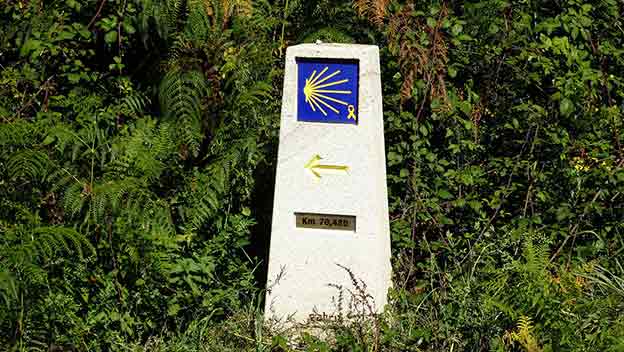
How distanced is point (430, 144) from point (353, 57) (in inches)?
52.8

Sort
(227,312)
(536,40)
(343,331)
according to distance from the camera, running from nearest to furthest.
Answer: (343,331)
(227,312)
(536,40)

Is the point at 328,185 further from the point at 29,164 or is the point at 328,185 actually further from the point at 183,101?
the point at 29,164

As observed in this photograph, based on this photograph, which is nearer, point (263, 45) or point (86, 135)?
point (86, 135)

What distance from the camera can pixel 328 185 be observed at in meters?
5.96

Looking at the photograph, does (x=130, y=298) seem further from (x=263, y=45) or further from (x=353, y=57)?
(x=263, y=45)

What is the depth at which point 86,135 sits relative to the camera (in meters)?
6.39

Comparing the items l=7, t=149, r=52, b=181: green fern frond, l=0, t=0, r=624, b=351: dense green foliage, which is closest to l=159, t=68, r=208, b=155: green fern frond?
l=0, t=0, r=624, b=351: dense green foliage

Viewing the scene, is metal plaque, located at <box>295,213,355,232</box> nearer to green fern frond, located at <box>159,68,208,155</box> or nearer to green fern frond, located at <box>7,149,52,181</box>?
green fern frond, located at <box>159,68,208,155</box>

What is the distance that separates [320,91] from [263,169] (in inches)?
48.2

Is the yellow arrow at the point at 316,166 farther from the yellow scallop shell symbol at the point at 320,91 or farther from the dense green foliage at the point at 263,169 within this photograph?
the dense green foliage at the point at 263,169

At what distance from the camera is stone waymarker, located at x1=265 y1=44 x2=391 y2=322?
19.4ft

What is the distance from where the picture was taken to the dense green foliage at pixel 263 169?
5.71 metres

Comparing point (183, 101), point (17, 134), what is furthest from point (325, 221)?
point (17, 134)

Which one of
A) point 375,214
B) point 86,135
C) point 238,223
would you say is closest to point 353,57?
point 375,214
